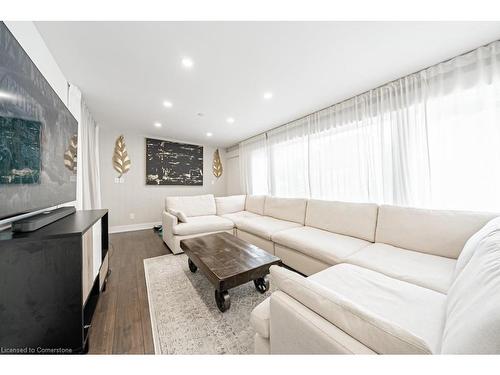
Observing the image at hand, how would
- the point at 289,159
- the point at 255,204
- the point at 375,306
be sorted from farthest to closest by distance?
the point at 255,204, the point at 289,159, the point at 375,306

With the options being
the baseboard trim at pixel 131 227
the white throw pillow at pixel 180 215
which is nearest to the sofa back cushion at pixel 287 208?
the white throw pillow at pixel 180 215

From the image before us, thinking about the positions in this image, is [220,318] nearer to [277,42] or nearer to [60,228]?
[60,228]

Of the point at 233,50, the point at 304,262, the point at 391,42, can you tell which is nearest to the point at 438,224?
the point at 304,262

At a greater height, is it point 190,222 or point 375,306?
point 190,222

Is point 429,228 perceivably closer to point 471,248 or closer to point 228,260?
point 471,248

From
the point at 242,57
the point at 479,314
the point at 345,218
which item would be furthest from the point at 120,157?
the point at 479,314

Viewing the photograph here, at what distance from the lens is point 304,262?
1907 mm

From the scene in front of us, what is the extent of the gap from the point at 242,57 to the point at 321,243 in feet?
6.66

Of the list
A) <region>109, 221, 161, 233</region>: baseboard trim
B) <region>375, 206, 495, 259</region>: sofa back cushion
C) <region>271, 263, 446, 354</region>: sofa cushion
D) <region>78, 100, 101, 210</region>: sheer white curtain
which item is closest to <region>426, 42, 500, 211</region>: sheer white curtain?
<region>375, 206, 495, 259</region>: sofa back cushion

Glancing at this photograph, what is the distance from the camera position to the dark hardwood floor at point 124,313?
1136mm

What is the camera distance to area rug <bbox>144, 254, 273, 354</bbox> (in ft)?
3.72

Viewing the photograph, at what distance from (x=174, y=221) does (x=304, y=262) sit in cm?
200

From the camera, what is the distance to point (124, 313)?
4.69ft
